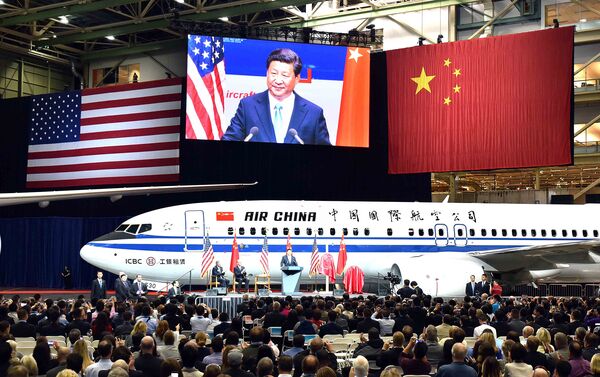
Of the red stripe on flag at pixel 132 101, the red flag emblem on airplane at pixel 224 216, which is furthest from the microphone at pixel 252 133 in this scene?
the red flag emblem on airplane at pixel 224 216

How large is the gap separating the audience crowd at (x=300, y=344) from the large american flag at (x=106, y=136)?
66.3 ft

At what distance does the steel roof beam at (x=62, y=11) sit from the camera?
36.9 m

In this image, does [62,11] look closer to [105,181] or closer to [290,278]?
[105,181]

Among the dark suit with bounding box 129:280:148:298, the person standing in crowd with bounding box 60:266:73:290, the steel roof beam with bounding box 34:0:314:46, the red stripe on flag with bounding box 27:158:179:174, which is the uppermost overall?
the steel roof beam with bounding box 34:0:314:46

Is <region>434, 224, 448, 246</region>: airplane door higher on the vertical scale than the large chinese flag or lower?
lower

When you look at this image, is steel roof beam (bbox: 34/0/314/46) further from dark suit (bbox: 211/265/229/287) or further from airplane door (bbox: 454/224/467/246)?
dark suit (bbox: 211/265/229/287)

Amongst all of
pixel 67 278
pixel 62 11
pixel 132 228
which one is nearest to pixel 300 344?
pixel 132 228

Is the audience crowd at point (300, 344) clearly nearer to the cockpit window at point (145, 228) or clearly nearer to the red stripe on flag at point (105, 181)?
the cockpit window at point (145, 228)

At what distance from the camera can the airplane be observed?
88.2 feet

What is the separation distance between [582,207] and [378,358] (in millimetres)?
24523

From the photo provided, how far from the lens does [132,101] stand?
38000 mm

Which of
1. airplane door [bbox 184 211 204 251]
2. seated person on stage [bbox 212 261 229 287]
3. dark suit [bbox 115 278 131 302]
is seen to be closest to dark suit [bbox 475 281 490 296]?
seated person on stage [bbox 212 261 229 287]

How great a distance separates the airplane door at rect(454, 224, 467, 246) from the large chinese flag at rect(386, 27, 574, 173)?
6.13 metres

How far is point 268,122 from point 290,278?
35.8ft
